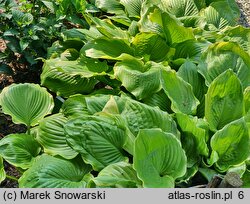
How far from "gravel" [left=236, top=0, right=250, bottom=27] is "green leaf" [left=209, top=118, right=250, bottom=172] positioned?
6.65ft

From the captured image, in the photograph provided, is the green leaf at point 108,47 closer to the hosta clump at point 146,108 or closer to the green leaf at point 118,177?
the hosta clump at point 146,108

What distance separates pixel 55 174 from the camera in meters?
2.20

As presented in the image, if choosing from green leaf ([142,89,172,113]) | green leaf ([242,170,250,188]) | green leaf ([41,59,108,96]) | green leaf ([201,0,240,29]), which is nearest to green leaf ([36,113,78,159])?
green leaf ([41,59,108,96])

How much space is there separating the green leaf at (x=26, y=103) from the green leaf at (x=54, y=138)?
0.36ft

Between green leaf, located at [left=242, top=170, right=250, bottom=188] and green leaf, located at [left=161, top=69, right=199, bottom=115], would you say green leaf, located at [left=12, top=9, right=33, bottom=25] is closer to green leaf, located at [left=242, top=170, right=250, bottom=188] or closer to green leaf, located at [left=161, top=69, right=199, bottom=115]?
green leaf, located at [left=161, top=69, right=199, bottom=115]

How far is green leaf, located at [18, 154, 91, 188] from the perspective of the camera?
2137 mm

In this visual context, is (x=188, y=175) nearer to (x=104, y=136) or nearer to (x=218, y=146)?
(x=218, y=146)

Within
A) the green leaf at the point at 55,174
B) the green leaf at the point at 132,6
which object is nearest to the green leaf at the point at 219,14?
the green leaf at the point at 132,6

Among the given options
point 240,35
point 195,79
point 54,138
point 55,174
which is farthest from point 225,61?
point 55,174

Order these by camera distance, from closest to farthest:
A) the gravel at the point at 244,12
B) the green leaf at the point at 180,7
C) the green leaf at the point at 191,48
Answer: the green leaf at the point at 191,48
the green leaf at the point at 180,7
the gravel at the point at 244,12

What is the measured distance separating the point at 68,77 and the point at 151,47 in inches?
21.8

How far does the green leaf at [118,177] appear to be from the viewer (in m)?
2.03

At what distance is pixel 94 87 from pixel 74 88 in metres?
0.27

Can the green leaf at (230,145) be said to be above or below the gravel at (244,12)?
above
